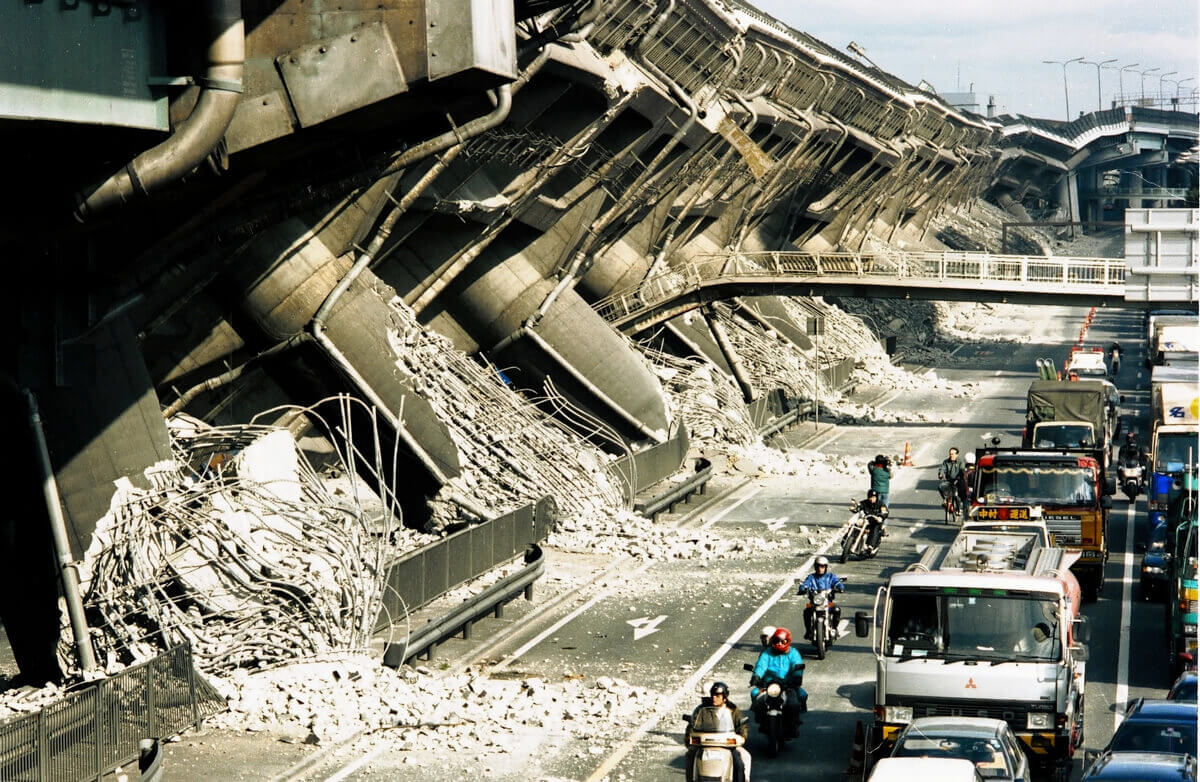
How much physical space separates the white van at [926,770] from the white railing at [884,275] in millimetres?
40347

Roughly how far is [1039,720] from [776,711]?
3133mm

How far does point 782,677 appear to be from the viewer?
1983cm

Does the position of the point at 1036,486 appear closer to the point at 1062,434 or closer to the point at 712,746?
the point at 1062,434

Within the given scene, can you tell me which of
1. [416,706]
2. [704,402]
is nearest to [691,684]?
[416,706]

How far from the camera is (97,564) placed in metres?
21.8

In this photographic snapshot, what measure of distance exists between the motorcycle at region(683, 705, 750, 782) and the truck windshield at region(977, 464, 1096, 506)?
47.7ft

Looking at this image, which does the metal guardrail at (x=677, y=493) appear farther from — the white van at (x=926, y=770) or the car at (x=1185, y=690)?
the white van at (x=926, y=770)

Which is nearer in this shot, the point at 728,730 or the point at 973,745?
the point at 973,745

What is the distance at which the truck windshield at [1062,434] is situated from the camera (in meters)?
42.8

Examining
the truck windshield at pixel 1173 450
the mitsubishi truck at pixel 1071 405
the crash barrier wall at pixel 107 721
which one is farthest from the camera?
the mitsubishi truck at pixel 1071 405

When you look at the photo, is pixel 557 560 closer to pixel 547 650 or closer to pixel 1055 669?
pixel 547 650

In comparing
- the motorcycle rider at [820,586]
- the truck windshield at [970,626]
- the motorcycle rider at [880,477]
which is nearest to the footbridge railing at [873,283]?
the motorcycle rider at [880,477]

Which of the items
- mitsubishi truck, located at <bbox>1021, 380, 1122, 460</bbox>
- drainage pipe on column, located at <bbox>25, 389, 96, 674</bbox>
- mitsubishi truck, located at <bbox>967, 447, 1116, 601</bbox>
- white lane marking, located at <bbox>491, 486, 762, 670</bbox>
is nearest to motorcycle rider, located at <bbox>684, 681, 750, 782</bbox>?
white lane marking, located at <bbox>491, 486, 762, 670</bbox>

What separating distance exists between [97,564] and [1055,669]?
12.0 metres
